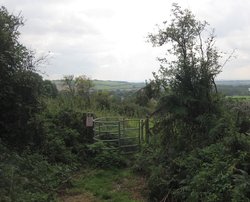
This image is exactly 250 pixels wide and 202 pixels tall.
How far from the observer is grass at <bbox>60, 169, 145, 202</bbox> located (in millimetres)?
10500

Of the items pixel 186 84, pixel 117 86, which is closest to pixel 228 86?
pixel 186 84

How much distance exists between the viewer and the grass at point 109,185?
34.4 ft

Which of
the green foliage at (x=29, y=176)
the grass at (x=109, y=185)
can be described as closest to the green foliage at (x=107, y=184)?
the grass at (x=109, y=185)

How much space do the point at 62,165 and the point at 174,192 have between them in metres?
5.26

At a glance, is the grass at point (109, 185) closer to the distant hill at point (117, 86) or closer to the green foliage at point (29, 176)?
the green foliage at point (29, 176)

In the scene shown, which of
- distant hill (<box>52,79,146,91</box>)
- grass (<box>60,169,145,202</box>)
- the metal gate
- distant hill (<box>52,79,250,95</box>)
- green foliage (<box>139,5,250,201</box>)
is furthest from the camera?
distant hill (<box>52,79,146,91</box>)

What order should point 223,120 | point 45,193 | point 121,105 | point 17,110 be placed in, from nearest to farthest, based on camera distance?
1. point 45,193
2. point 223,120
3. point 17,110
4. point 121,105

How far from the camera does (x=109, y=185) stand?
11750 millimetres

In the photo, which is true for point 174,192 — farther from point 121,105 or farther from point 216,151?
point 121,105

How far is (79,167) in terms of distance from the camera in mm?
13891

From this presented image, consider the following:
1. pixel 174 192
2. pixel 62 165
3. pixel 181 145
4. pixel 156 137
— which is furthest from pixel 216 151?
pixel 62 165

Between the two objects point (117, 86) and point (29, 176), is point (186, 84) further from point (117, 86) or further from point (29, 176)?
point (117, 86)

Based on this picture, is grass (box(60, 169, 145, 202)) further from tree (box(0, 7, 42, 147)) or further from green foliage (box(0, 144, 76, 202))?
tree (box(0, 7, 42, 147))

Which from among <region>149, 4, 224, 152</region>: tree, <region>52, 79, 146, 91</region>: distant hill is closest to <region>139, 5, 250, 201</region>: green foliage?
<region>149, 4, 224, 152</region>: tree
